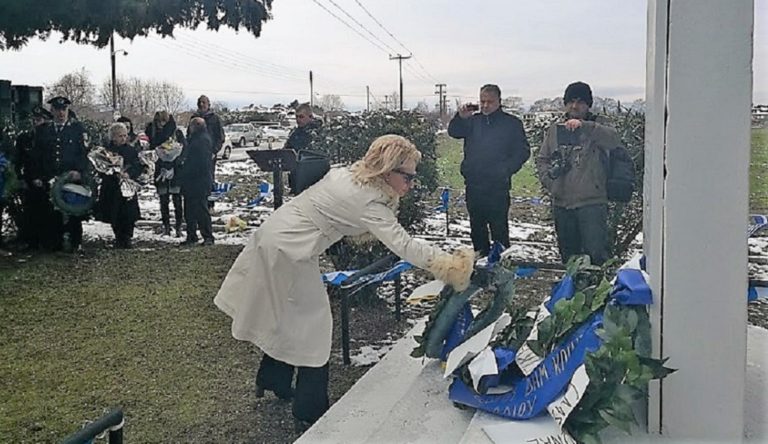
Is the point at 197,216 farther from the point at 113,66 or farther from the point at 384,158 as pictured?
the point at 384,158

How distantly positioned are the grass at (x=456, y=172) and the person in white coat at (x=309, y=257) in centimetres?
192

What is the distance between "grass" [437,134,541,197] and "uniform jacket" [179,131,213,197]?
2.21 metres

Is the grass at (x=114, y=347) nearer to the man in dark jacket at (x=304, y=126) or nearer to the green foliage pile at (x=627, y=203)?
the man in dark jacket at (x=304, y=126)

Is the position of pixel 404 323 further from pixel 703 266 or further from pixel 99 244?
pixel 99 244

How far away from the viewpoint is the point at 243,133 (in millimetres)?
7746

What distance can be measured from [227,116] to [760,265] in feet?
17.4

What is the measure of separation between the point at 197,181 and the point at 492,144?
297 cm

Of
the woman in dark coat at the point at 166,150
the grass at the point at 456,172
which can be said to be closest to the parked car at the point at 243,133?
the woman in dark coat at the point at 166,150

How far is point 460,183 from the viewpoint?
466 cm

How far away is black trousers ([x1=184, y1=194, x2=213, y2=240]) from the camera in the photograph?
6.42 metres

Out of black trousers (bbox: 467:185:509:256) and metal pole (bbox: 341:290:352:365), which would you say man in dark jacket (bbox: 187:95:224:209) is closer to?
black trousers (bbox: 467:185:509:256)

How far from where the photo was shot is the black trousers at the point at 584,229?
3.90m

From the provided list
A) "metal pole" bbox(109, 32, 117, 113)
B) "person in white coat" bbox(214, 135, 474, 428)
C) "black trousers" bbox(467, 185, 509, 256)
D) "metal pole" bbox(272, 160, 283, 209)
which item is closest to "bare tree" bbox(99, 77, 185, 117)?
"metal pole" bbox(109, 32, 117, 113)

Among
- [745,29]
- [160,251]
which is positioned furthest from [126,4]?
[745,29]
